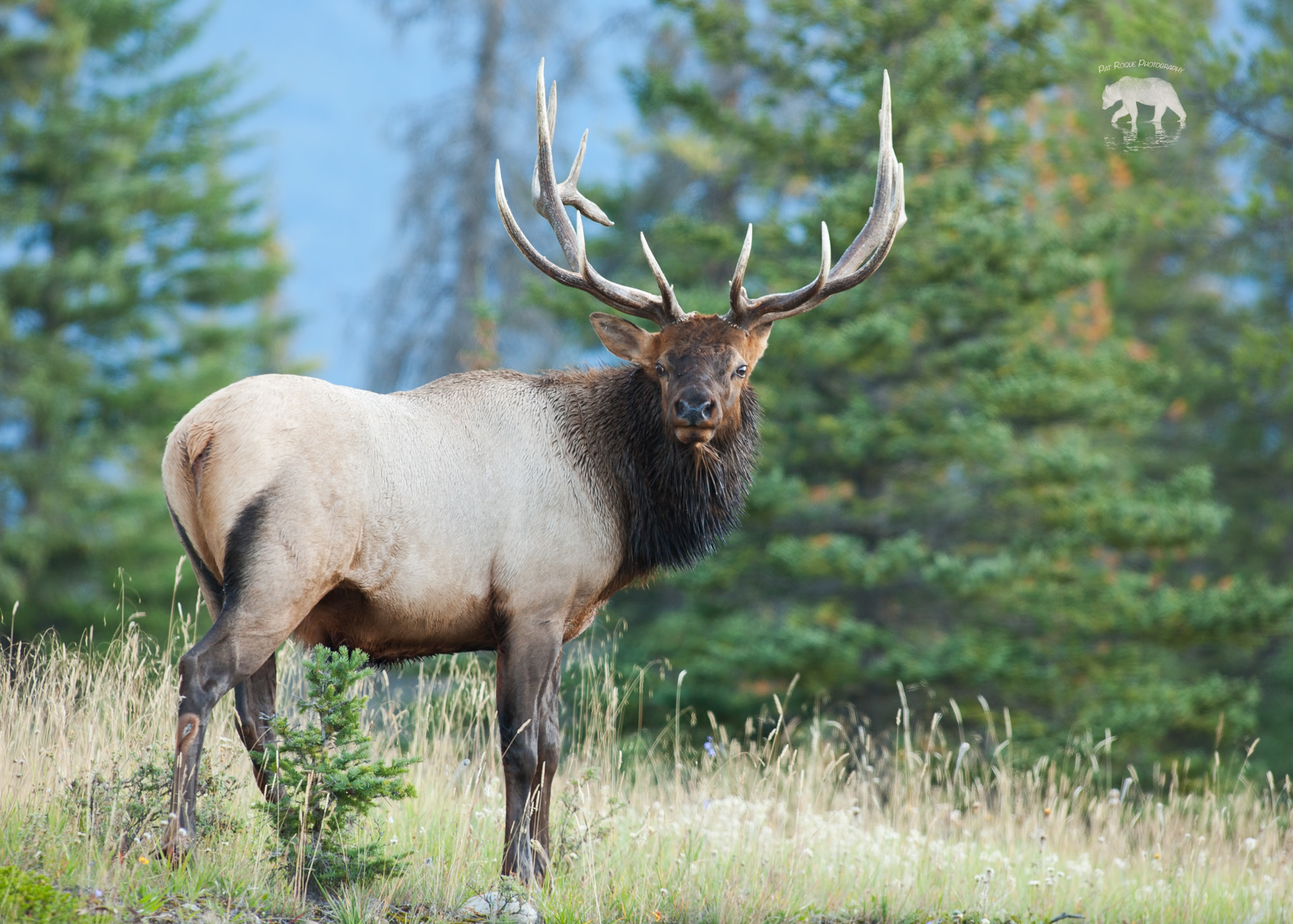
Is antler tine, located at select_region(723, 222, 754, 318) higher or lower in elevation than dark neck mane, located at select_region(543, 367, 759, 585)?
higher

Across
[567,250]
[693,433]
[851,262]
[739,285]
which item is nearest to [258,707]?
[693,433]

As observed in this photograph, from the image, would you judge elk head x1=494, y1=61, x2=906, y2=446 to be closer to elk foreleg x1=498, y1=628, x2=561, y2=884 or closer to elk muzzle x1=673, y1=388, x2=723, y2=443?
elk muzzle x1=673, y1=388, x2=723, y2=443

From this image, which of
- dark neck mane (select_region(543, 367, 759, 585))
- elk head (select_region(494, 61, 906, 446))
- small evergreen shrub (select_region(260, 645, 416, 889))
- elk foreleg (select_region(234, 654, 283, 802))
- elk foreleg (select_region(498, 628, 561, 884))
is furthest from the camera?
dark neck mane (select_region(543, 367, 759, 585))

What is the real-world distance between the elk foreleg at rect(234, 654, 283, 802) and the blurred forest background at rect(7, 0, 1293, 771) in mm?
4135

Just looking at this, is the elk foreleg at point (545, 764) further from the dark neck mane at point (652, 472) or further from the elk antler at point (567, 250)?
the elk antler at point (567, 250)

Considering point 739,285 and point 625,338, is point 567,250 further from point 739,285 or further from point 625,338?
point 739,285

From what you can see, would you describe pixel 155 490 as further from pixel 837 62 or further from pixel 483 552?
pixel 483 552

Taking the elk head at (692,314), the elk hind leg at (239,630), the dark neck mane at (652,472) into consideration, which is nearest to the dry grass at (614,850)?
the elk hind leg at (239,630)

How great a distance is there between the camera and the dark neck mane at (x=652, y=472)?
5.40m

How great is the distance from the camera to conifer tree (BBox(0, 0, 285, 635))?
16094mm

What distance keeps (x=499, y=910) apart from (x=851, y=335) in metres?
7.96

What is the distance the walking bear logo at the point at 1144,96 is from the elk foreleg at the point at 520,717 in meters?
9.15

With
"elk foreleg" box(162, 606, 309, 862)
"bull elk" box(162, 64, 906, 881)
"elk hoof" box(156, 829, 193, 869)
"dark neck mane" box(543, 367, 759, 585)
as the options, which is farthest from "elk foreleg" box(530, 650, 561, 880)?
"elk hoof" box(156, 829, 193, 869)

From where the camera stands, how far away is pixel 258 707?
4.92m
